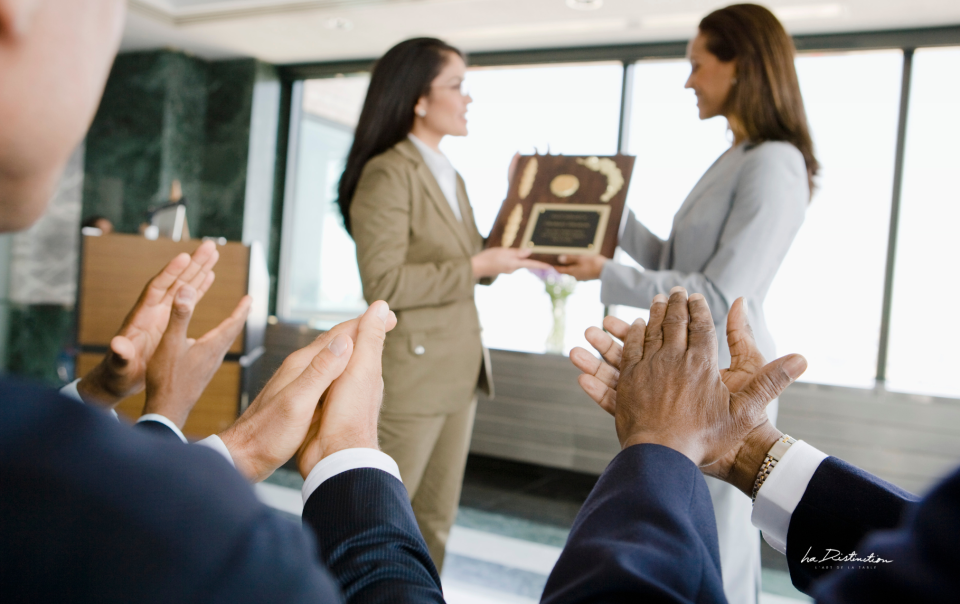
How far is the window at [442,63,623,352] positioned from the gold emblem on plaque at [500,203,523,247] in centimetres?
228

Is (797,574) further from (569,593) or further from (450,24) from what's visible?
(450,24)

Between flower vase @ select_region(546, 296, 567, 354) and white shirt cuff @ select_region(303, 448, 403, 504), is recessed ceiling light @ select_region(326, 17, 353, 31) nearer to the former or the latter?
flower vase @ select_region(546, 296, 567, 354)

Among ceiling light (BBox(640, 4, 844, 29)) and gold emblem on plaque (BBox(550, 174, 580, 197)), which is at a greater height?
ceiling light (BBox(640, 4, 844, 29))

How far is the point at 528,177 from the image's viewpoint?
2.03 meters

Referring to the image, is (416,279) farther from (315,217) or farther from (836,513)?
(315,217)

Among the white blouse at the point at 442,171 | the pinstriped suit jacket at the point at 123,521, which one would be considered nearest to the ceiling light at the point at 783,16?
the white blouse at the point at 442,171

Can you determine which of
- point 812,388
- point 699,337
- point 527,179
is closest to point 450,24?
point 527,179

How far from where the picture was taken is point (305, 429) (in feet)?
2.22

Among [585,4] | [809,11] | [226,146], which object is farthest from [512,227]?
[226,146]

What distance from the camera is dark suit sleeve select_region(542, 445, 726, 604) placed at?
0.45 metres

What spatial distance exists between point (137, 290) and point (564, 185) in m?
1.91

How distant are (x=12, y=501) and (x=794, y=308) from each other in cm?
419

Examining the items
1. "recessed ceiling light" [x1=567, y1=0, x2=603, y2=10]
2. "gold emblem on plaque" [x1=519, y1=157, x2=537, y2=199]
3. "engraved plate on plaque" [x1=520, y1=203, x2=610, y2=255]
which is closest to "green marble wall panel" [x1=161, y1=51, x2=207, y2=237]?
"recessed ceiling light" [x1=567, y1=0, x2=603, y2=10]

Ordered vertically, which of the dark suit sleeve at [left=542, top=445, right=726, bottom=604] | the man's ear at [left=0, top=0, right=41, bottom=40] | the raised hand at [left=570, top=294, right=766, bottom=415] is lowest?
the dark suit sleeve at [left=542, top=445, right=726, bottom=604]
